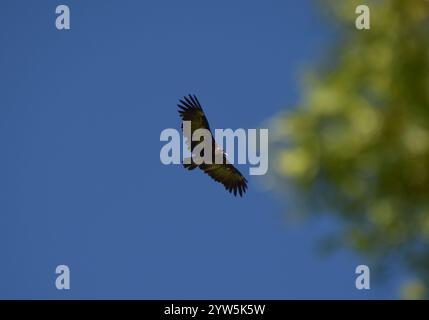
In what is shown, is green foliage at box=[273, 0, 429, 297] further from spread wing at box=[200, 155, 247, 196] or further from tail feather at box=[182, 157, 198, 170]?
spread wing at box=[200, 155, 247, 196]

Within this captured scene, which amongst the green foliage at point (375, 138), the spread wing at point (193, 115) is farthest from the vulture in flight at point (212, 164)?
the green foliage at point (375, 138)

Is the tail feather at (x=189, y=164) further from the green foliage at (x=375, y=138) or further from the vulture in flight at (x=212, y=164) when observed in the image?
the green foliage at (x=375, y=138)

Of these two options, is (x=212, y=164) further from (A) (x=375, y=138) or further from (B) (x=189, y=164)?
(A) (x=375, y=138)

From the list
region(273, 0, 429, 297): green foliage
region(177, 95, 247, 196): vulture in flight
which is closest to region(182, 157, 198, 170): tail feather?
region(177, 95, 247, 196): vulture in flight

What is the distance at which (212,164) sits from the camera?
10.1 m

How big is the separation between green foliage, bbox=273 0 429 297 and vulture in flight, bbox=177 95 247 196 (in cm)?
781

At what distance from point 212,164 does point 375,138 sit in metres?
8.42

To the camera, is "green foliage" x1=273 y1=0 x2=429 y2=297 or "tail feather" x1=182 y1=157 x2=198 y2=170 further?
"tail feather" x1=182 y1=157 x2=198 y2=170

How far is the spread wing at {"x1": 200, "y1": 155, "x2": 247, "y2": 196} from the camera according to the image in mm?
10188

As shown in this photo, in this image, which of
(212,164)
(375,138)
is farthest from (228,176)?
(375,138)

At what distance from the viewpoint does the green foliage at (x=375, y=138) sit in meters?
1.68

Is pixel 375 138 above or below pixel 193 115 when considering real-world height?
below
